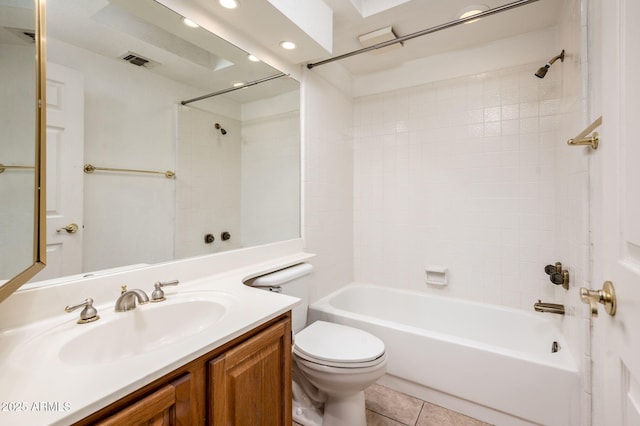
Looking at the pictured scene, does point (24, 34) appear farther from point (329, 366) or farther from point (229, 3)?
point (329, 366)

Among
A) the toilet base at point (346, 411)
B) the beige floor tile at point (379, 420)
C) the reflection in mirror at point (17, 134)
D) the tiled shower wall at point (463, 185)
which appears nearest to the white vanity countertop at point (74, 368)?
the reflection in mirror at point (17, 134)

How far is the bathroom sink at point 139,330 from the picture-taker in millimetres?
818

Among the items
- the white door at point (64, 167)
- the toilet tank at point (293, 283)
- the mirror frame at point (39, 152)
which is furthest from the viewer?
the toilet tank at point (293, 283)

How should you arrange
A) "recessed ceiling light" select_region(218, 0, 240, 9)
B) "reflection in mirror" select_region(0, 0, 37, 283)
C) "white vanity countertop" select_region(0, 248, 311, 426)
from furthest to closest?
"recessed ceiling light" select_region(218, 0, 240, 9)
"reflection in mirror" select_region(0, 0, 37, 283)
"white vanity countertop" select_region(0, 248, 311, 426)

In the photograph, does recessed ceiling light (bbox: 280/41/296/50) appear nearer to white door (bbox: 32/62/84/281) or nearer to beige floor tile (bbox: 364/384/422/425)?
white door (bbox: 32/62/84/281)

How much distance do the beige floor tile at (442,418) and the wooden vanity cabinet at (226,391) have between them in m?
0.99

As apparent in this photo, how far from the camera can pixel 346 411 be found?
1.44 meters

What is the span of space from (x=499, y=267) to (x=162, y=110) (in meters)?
2.46

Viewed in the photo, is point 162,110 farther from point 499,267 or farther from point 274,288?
point 499,267

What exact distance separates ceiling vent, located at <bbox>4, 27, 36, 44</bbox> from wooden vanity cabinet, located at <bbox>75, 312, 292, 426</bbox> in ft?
3.23

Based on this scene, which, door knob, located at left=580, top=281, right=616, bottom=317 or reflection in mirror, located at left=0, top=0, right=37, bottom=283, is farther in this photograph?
reflection in mirror, located at left=0, top=0, right=37, bottom=283

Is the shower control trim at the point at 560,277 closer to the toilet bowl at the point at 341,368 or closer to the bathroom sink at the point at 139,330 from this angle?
the toilet bowl at the point at 341,368

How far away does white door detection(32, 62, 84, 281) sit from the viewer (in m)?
1.06

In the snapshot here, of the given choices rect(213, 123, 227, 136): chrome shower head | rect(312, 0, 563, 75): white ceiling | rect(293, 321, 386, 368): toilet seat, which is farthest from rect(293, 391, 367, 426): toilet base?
rect(312, 0, 563, 75): white ceiling
